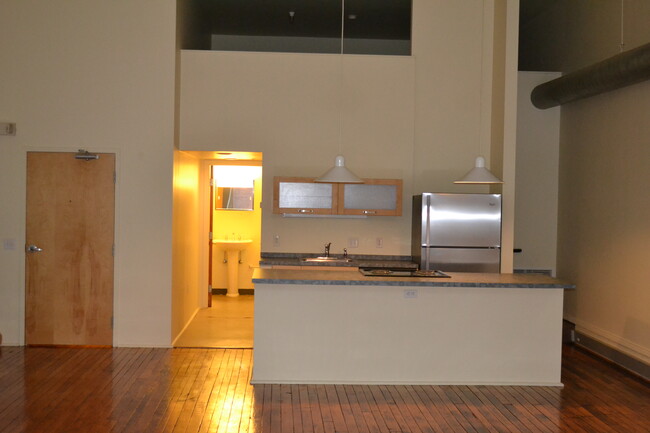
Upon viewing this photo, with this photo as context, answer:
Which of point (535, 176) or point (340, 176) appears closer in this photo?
point (340, 176)

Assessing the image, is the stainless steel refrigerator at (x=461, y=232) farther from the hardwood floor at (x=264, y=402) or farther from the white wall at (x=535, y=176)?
the hardwood floor at (x=264, y=402)

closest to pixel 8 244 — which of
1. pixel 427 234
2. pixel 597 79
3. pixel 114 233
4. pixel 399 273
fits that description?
pixel 114 233

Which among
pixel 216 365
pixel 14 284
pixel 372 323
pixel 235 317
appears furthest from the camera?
pixel 235 317

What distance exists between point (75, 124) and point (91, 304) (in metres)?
1.90

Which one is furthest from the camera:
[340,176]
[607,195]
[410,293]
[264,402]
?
[607,195]

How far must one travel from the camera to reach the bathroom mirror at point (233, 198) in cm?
1061

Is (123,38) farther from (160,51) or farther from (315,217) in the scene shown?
(315,217)

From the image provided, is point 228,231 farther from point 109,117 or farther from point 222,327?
point 109,117

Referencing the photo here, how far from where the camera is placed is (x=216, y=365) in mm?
6266

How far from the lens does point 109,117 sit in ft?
22.9

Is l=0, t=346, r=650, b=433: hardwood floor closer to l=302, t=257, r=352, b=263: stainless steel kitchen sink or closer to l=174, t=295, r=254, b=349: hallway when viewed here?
l=174, t=295, r=254, b=349: hallway

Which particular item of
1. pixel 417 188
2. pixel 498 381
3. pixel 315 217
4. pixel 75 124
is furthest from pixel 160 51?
pixel 498 381

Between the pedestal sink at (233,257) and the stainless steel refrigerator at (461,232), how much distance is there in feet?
13.2

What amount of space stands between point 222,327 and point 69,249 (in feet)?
6.72
